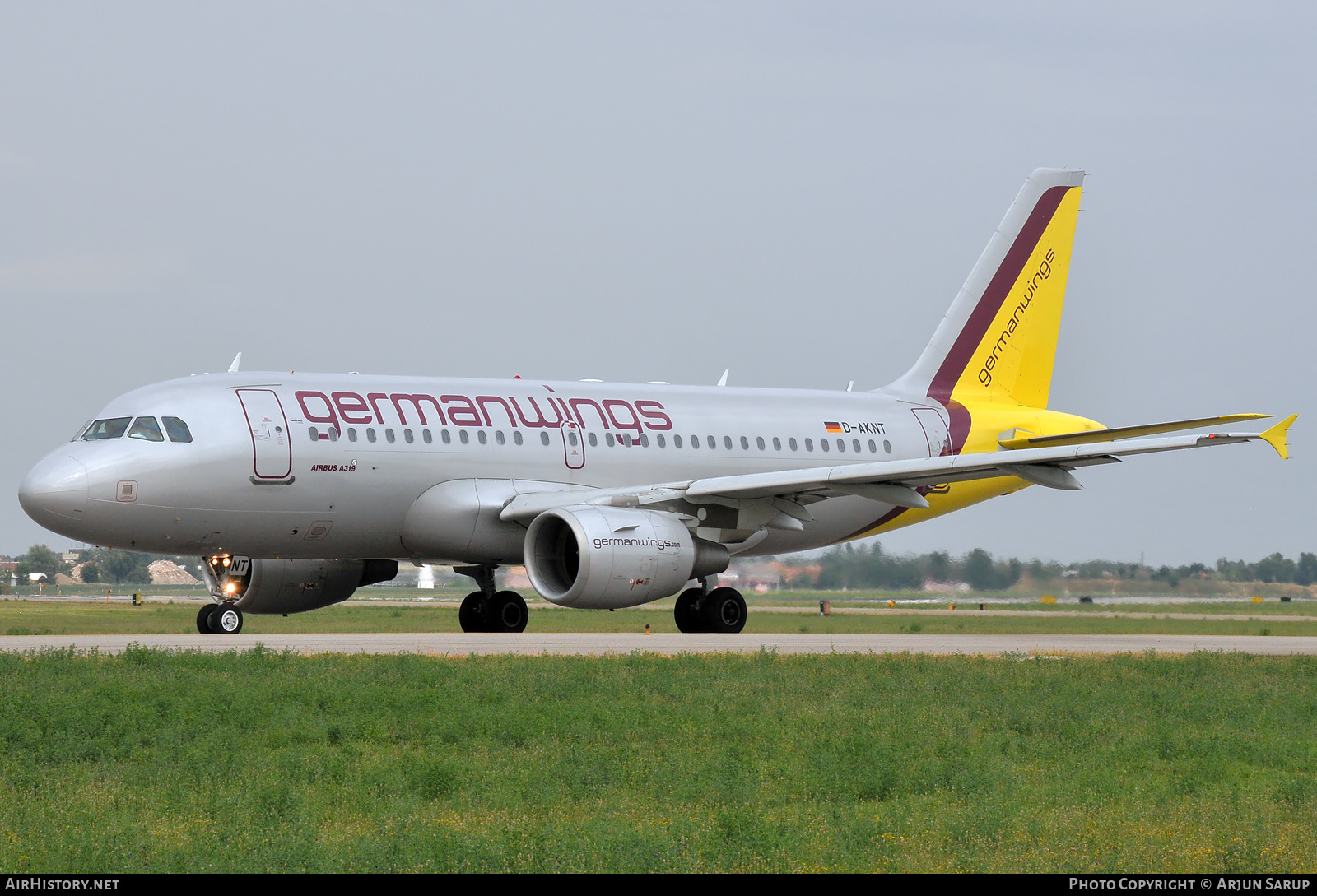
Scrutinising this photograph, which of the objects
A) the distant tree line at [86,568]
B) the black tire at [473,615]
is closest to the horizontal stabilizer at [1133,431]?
the black tire at [473,615]

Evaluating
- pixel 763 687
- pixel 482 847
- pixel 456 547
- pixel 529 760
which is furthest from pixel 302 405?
pixel 482 847

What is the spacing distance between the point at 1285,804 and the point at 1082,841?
6.57 ft

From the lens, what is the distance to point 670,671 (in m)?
16.9

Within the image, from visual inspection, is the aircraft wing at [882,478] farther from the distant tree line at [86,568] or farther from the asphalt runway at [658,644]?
the distant tree line at [86,568]

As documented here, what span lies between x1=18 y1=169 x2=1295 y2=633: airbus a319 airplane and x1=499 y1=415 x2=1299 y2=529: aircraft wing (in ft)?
0.14

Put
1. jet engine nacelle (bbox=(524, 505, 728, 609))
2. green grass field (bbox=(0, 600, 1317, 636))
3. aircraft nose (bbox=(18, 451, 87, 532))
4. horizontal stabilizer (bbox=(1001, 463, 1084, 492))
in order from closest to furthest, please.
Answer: aircraft nose (bbox=(18, 451, 87, 532)) → jet engine nacelle (bbox=(524, 505, 728, 609)) → horizontal stabilizer (bbox=(1001, 463, 1084, 492)) → green grass field (bbox=(0, 600, 1317, 636))

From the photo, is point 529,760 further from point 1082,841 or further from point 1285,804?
point 1285,804

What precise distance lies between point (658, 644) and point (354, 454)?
17.7 feet

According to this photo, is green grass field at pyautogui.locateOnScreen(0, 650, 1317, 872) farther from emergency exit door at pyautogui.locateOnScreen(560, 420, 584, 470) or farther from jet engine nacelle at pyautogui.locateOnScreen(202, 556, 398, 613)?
jet engine nacelle at pyautogui.locateOnScreen(202, 556, 398, 613)

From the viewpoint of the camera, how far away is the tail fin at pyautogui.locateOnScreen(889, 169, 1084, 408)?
31.6 meters

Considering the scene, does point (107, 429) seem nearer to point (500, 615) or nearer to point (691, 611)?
point (500, 615)

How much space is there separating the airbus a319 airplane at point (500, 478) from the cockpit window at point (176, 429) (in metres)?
0.02

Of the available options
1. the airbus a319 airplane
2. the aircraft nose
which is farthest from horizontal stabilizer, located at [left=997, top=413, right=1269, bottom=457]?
the aircraft nose

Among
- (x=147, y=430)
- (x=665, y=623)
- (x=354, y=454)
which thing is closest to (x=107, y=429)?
(x=147, y=430)
